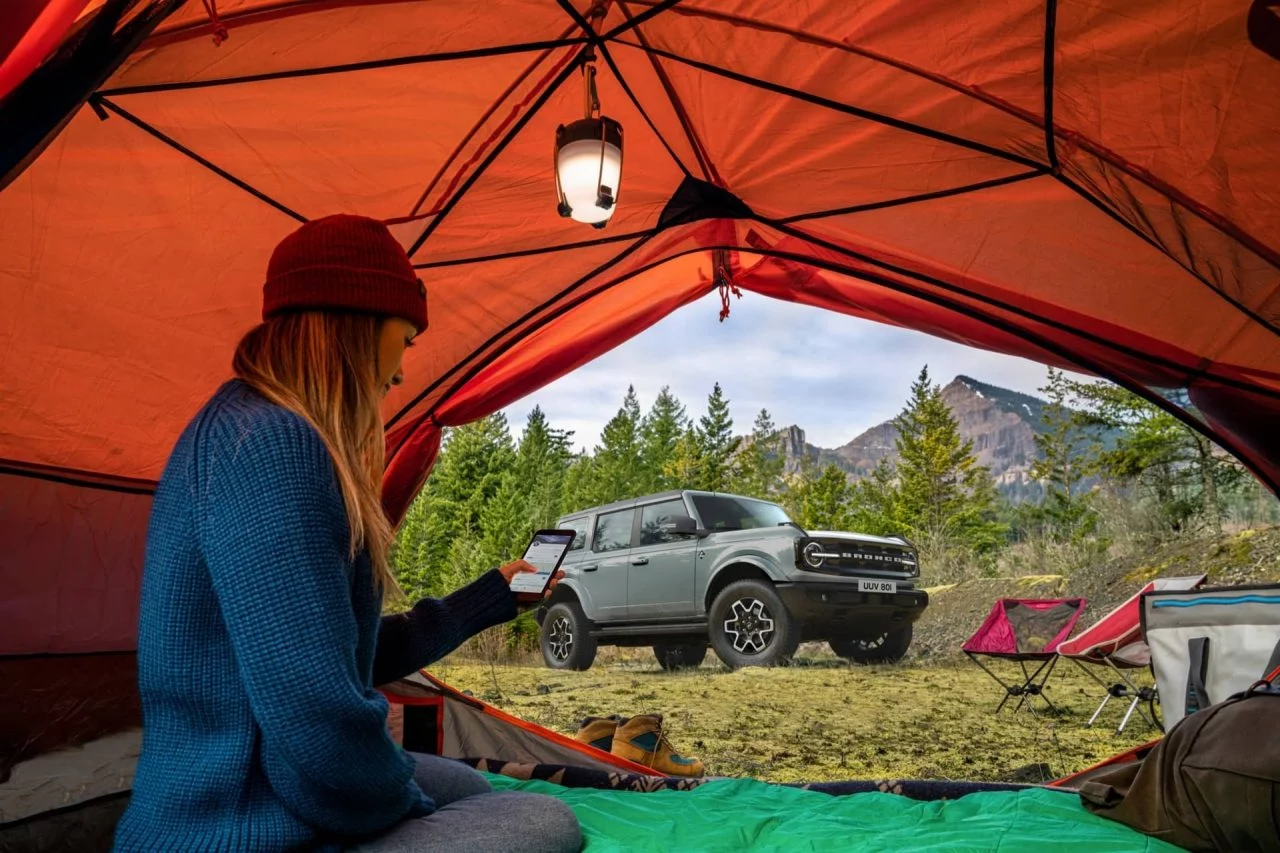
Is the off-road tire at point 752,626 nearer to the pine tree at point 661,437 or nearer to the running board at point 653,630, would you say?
the running board at point 653,630

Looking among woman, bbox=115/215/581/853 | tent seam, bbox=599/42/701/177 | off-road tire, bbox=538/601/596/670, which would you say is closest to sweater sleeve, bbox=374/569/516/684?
woman, bbox=115/215/581/853

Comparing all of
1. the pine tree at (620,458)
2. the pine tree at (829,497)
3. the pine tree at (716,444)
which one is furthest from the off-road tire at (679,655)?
the pine tree at (829,497)

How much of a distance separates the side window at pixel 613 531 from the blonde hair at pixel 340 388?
5.09m

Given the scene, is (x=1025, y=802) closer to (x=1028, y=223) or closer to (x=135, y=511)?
(x=1028, y=223)

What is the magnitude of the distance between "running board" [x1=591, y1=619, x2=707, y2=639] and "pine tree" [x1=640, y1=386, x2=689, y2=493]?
16.5 ft

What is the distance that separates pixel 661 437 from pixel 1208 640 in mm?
9928

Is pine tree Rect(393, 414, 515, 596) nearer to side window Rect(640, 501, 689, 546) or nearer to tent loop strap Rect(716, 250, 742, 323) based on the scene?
side window Rect(640, 501, 689, 546)

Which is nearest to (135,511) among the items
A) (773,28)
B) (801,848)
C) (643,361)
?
(801,848)

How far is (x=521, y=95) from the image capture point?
2.35 meters

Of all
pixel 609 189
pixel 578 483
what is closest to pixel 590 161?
pixel 609 189

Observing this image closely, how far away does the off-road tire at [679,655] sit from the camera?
6.22 m

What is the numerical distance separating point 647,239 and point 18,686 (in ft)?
7.10

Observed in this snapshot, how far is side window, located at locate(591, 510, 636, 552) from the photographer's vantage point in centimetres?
623

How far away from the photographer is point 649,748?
8.99 feet
